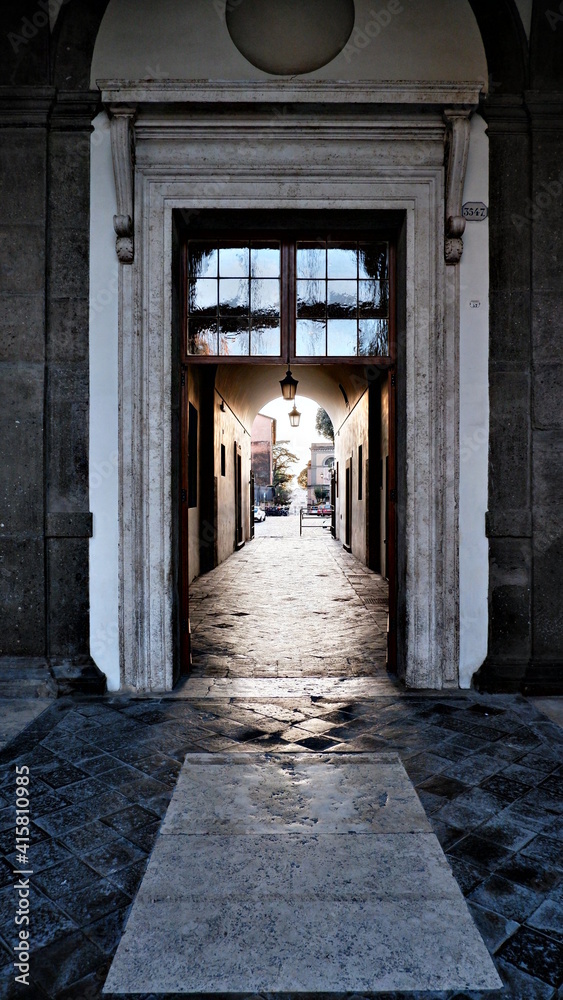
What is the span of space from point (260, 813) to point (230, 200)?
423cm

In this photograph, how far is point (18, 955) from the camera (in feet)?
6.11

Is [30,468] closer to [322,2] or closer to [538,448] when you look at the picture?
[538,448]

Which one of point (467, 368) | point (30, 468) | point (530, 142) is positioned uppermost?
point (530, 142)

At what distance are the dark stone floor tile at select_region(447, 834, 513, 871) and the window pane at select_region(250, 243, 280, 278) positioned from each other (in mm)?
4234

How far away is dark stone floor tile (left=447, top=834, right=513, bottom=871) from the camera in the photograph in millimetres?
2307

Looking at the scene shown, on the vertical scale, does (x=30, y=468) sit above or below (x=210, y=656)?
above

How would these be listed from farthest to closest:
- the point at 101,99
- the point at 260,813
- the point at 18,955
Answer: the point at 101,99
the point at 260,813
the point at 18,955

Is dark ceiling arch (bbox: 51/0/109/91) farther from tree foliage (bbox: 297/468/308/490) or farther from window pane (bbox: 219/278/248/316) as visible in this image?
tree foliage (bbox: 297/468/308/490)

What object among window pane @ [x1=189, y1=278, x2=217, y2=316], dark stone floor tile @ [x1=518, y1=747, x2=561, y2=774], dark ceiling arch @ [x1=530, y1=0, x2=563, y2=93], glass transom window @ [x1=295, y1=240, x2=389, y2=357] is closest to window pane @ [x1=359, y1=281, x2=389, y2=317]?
glass transom window @ [x1=295, y1=240, x2=389, y2=357]

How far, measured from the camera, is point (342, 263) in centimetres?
491

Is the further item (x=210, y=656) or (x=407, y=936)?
(x=210, y=656)

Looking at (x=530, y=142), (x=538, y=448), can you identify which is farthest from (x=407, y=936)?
(x=530, y=142)

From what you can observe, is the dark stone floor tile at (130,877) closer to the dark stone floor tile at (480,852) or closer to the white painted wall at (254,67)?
the dark stone floor tile at (480,852)

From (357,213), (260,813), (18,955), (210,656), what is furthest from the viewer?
(210,656)
